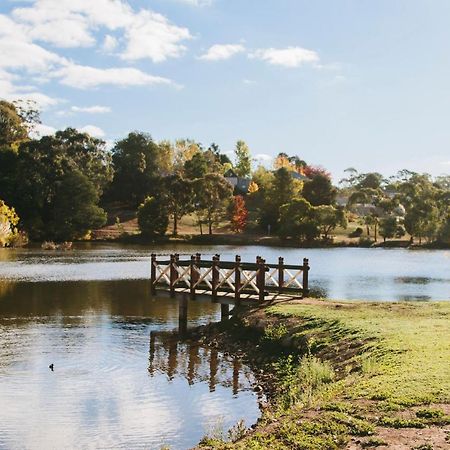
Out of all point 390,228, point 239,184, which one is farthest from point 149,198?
point 239,184

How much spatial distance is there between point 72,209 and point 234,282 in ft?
241

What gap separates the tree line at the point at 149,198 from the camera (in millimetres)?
92875

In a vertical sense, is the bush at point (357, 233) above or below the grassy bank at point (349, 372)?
above

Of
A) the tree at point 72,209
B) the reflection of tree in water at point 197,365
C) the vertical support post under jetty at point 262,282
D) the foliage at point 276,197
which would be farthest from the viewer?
the foliage at point 276,197

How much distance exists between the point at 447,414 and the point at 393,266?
167 ft

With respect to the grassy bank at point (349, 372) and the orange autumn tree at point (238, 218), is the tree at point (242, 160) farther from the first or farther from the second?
the grassy bank at point (349, 372)

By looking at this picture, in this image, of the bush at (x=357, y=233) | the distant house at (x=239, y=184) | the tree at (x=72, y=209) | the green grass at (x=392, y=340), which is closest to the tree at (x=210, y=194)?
the tree at (x=72, y=209)

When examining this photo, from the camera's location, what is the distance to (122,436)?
41.5ft

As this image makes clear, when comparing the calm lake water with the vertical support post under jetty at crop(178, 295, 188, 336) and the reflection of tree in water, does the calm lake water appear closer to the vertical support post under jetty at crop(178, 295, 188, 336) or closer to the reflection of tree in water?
the reflection of tree in water

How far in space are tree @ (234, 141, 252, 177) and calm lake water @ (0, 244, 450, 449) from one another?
13351 centimetres

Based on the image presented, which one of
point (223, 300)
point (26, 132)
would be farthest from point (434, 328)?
point (26, 132)

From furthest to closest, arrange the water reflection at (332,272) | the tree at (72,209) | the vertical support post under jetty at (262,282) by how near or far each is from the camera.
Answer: the tree at (72,209), the water reflection at (332,272), the vertical support post under jetty at (262,282)

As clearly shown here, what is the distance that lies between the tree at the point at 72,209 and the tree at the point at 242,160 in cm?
8210

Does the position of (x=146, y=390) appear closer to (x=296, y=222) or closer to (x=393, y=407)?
(x=393, y=407)
